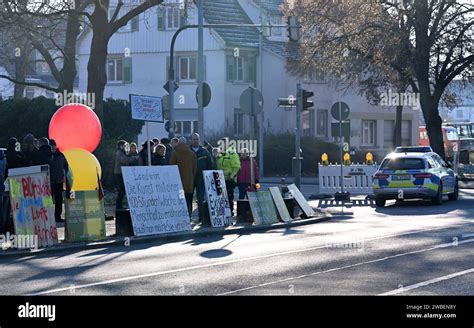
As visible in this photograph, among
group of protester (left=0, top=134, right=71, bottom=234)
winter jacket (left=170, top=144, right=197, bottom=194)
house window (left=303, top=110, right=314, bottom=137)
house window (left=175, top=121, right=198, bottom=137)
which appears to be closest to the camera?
group of protester (left=0, top=134, right=71, bottom=234)

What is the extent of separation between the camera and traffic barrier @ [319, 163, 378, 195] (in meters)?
37.7

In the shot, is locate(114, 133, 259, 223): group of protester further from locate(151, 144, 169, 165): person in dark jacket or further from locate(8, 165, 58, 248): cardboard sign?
locate(8, 165, 58, 248): cardboard sign

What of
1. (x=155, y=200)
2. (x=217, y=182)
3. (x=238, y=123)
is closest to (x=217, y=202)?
(x=217, y=182)

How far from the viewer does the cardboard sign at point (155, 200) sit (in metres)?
20.7

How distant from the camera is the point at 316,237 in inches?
818

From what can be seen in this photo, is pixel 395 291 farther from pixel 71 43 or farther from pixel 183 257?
pixel 71 43

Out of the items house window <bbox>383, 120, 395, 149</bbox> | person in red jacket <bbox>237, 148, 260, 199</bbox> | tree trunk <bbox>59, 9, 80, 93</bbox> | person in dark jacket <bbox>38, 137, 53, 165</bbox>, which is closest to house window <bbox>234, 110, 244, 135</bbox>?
house window <bbox>383, 120, 395, 149</bbox>

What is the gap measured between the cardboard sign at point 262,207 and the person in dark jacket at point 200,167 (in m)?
1.08

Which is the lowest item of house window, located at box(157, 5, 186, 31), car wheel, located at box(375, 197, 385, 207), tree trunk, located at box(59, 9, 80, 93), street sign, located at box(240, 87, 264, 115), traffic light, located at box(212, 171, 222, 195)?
car wheel, located at box(375, 197, 385, 207)

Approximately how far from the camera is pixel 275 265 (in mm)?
15703

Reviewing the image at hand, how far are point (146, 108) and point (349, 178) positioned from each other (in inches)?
662

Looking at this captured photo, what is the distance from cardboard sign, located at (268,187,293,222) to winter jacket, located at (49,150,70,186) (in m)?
5.30
